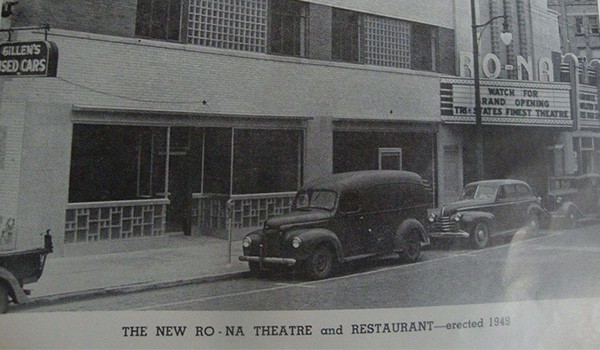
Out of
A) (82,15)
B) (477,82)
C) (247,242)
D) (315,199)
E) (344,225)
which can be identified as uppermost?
(82,15)

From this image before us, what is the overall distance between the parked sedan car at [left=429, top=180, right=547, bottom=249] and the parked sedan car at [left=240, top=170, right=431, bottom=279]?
0.16 m

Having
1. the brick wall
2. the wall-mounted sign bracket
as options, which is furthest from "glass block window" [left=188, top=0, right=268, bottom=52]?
the wall-mounted sign bracket

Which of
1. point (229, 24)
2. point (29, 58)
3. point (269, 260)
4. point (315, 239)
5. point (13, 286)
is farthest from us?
point (229, 24)

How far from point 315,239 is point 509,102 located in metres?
1.82

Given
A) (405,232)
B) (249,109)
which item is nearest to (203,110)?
(249,109)

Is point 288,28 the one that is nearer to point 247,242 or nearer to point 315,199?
point 315,199

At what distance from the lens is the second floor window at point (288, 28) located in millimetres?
2879

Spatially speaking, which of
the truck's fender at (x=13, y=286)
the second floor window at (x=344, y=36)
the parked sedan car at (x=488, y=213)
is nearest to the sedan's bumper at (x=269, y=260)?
the parked sedan car at (x=488, y=213)

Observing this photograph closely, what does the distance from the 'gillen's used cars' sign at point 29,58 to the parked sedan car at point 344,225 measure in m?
1.47

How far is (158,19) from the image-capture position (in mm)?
2742

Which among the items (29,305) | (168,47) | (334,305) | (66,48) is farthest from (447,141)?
(29,305)

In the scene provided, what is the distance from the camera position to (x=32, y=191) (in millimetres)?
2271

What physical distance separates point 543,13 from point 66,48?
10.5 feet

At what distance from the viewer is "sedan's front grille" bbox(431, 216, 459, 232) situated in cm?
301
